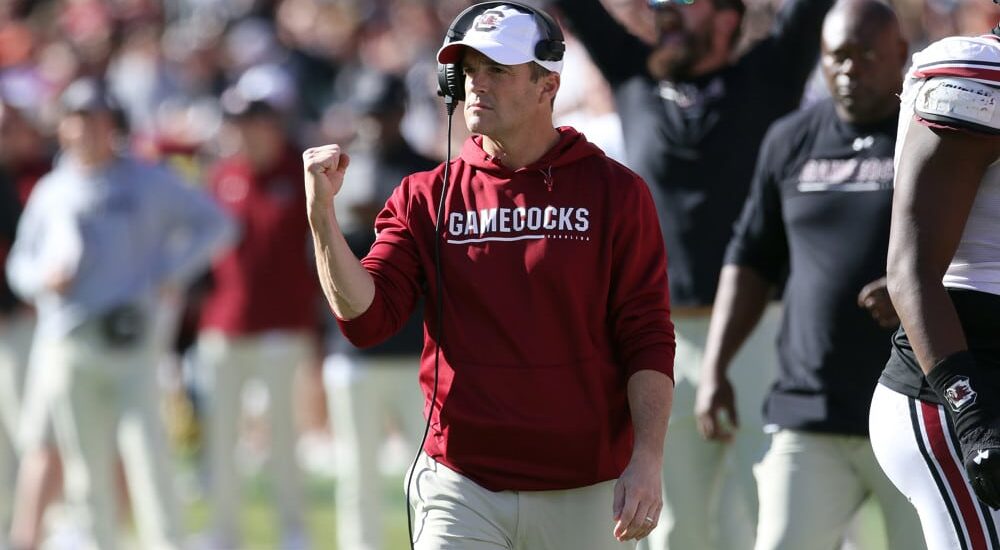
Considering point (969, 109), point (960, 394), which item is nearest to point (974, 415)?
point (960, 394)

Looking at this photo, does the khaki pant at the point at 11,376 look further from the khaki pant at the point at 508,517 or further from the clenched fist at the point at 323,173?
the clenched fist at the point at 323,173

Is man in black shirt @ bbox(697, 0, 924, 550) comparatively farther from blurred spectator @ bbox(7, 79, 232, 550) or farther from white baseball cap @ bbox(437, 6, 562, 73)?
blurred spectator @ bbox(7, 79, 232, 550)

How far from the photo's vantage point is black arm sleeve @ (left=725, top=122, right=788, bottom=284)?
18.9ft

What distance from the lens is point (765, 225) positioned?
19.0 ft

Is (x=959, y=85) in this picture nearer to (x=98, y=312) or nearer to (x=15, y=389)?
(x=98, y=312)

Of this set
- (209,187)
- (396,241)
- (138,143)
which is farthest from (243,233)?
(396,241)

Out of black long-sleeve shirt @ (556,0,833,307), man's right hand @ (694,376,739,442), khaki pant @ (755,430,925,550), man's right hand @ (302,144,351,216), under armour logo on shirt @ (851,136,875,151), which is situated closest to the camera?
man's right hand @ (302,144,351,216)

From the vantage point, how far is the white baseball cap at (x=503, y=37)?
4.45 m

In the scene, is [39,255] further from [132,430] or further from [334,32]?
[334,32]

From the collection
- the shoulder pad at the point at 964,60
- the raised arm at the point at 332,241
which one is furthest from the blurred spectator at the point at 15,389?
the shoulder pad at the point at 964,60

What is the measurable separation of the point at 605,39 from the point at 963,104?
3051mm

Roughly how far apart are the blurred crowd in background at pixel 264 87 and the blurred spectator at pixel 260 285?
0.04 m

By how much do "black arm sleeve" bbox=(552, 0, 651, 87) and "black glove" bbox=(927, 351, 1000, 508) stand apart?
10.1 ft

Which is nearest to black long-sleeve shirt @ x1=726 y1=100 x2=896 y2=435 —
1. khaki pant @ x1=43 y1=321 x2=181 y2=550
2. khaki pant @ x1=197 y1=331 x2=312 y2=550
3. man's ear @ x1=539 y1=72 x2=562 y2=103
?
man's ear @ x1=539 y1=72 x2=562 y2=103
